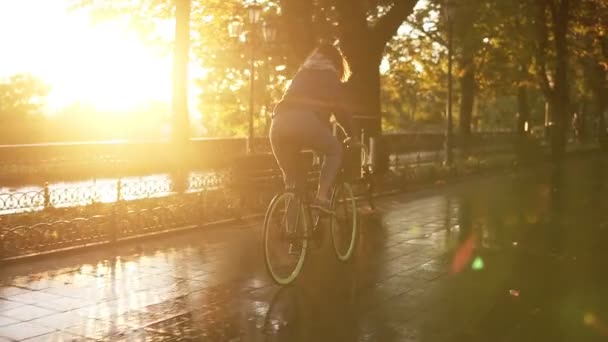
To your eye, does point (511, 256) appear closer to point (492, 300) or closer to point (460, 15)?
point (492, 300)

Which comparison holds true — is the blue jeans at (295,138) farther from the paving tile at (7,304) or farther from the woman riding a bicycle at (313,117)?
the paving tile at (7,304)

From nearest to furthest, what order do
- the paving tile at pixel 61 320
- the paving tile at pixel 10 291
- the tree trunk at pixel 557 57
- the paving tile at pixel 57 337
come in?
the paving tile at pixel 57 337 < the paving tile at pixel 61 320 < the paving tile at pixel 10 291 < the tree trunk at pixel 557 57

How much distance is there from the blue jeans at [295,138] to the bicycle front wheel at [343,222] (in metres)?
0.81

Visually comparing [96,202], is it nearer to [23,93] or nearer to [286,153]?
[286,153]

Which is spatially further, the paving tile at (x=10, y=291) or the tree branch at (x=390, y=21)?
the tree branch at (x=390, y=21)

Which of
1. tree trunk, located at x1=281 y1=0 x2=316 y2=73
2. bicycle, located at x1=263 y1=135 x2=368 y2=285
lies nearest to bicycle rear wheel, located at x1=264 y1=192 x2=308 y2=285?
bicycle, located at x1=263 y1=135 x2=368 y2=285

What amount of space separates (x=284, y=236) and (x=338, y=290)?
26.6 inches

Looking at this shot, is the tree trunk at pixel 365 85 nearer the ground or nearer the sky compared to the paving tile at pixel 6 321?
nearer the sky

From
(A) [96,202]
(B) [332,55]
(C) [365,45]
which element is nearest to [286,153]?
(B) [332,55]

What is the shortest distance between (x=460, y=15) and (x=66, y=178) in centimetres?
1489

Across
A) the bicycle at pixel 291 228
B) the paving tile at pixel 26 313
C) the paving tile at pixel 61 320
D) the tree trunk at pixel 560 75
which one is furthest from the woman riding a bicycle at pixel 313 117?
the tree trunk at pixel 560 75

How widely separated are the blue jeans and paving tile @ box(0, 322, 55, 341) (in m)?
2.48

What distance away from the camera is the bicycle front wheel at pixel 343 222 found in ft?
25.3

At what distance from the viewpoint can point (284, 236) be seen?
680cm
